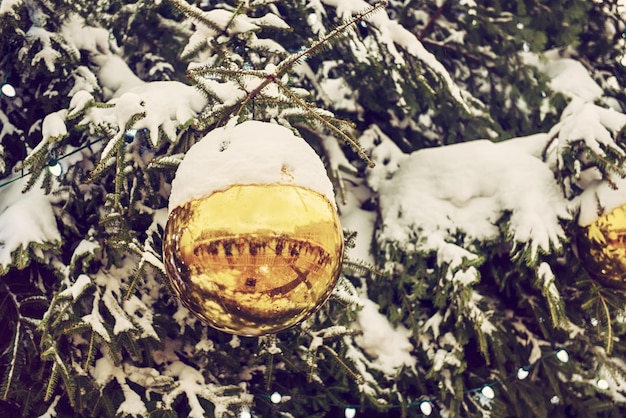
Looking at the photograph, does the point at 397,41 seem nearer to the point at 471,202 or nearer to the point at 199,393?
the point at 471,202

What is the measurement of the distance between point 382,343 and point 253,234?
1.58 m

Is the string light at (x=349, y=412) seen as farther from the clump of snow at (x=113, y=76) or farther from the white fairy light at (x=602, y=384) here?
the clump of snow at (x=113, y=76)

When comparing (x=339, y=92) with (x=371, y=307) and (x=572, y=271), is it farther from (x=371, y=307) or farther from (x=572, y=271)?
(x=572, y=271)

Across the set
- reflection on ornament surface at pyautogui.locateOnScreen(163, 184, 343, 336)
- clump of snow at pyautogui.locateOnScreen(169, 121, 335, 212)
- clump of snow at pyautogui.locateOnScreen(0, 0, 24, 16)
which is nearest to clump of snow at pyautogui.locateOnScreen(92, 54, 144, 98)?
clump of snow at pyautogui.locateOnScreen(0, 0, 24, 16)

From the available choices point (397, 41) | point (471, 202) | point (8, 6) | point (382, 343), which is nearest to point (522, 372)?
point (382, 343)

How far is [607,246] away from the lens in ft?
6.68

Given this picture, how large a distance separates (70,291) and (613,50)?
3977 mm

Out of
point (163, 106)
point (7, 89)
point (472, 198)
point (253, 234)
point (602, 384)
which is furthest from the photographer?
point (602, 384)

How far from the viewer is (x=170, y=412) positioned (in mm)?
2047

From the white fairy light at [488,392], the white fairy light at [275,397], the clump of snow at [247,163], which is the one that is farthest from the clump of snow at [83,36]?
the white fairy light at [488,392]

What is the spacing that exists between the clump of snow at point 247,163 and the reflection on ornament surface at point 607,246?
48.0 inches

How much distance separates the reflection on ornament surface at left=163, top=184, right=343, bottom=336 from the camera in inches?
49.6

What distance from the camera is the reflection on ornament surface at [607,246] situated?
2.02 metres

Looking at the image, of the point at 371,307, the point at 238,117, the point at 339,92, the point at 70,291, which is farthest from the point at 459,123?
the point at 70,291
